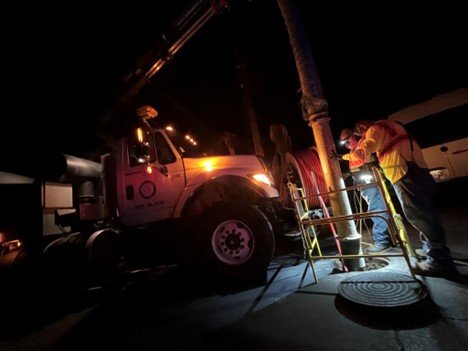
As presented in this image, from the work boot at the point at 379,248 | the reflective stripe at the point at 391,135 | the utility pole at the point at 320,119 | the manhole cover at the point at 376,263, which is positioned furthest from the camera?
the work boot at the point at 379,248

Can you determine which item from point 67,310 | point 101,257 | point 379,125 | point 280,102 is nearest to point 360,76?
point 280,102

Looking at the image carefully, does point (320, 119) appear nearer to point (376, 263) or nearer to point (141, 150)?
point (376, 263)

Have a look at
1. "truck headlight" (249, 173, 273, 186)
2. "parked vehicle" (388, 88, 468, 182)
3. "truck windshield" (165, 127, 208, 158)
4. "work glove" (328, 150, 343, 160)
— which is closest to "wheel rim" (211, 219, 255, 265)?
"truck headlight" (249, 173, 273, 186)

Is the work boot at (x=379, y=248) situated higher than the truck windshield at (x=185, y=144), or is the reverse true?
the truck windshield at (x=185, y=144)

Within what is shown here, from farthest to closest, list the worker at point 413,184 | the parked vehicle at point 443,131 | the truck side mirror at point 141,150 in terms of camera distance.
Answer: the parked vehicle at point 443,131, the truck side mirror at point 141,150, the worker at point 413,184

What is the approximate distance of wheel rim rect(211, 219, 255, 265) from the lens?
372 cm

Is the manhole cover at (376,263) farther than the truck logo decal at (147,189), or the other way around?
the truck logo decal at (147,189)

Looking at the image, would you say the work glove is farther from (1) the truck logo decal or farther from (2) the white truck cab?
(1) the truck logo decal

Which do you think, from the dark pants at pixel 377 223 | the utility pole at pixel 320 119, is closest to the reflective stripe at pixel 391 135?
the utility pole at pixel 320 119

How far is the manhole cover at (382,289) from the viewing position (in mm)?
2301

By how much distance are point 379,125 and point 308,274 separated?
95.1 inches

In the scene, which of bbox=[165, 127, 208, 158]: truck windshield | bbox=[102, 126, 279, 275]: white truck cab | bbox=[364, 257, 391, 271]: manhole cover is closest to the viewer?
bbox=[364, 257, 391, 271]: manhole cover

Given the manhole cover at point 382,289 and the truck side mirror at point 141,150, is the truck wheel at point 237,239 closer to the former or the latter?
the manhole cover at point 382,289

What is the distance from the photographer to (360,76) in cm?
1042
